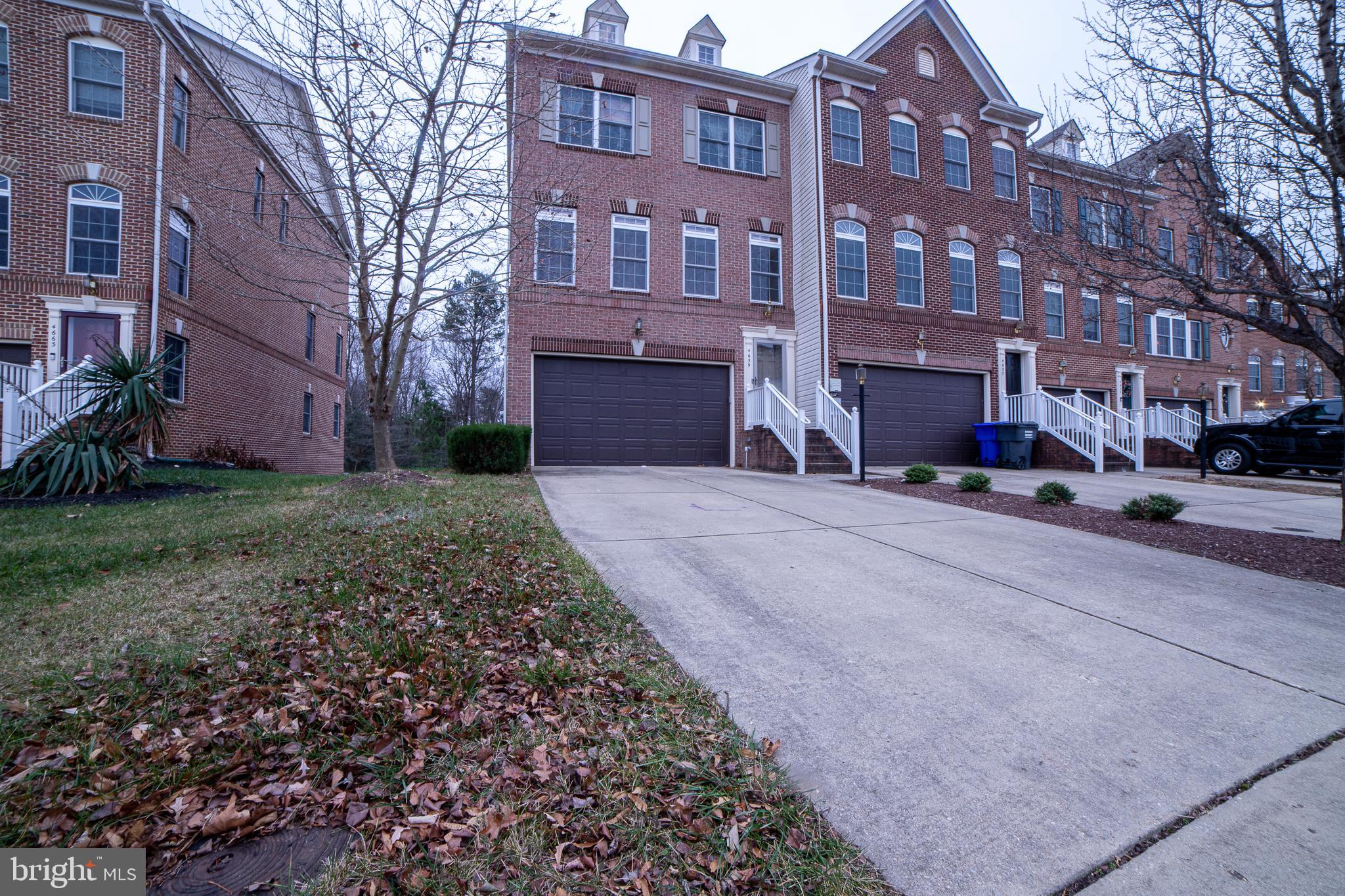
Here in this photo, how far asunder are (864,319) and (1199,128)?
913 cm

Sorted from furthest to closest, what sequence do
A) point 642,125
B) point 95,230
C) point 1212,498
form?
point 642,125 < point 95,230 < point 1212,498

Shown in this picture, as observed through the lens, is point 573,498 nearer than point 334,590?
No

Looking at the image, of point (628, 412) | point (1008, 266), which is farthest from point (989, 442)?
point (628, 412)

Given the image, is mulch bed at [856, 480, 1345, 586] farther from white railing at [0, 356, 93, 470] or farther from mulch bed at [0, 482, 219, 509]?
white railing at [0, 356, 93, 470]

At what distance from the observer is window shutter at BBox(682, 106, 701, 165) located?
14750 millimetres

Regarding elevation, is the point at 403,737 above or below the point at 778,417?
below

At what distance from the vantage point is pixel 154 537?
5496 millimetres

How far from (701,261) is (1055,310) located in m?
11.1

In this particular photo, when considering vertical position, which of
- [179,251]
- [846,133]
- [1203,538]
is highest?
[846,133]

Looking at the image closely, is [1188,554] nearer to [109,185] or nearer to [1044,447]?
[1044,447]

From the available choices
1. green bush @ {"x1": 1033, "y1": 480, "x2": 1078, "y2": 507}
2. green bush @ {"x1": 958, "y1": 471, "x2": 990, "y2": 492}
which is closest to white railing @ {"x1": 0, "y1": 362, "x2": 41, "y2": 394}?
green bush @ {"x1": 958, "y1": 471, "x2": 990, "y2": 492}

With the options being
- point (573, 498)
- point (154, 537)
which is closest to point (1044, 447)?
point (573, 498)

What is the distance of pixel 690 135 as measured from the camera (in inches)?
582

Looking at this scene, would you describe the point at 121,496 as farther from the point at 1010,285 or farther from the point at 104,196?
the point at 1010,285
